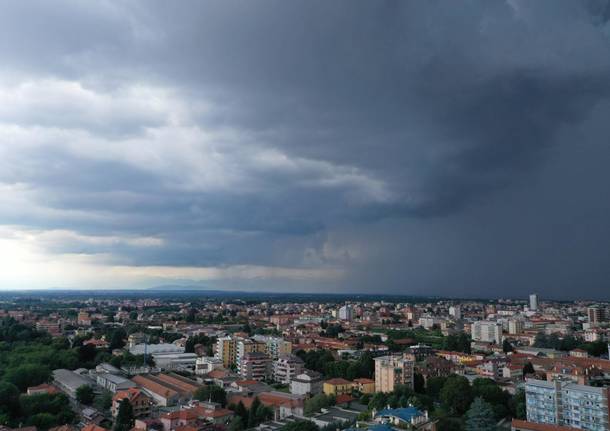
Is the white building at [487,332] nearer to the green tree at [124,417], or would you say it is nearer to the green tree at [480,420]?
the green tree at [480,420]

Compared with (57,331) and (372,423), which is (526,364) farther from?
(57,331)

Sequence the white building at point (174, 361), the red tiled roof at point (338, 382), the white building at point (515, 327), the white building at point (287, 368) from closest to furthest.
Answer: the red tiled roof at point (338, 382), the white building at point (287, 368), the white building at point (174, 361), the white building at point (515, 327)

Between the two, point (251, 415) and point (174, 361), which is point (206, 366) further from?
point (251, 415)

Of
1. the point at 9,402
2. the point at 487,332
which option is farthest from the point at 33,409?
the point at 487,332

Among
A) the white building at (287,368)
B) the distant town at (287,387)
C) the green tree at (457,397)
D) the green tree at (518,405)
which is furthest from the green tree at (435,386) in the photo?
the white building at (287,368)

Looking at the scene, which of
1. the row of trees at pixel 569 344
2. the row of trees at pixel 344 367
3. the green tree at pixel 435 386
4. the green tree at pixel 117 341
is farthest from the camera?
the green tree at pixel 117 341

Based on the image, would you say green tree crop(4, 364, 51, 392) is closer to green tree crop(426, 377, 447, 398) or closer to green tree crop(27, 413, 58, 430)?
green tree crop(27, 413, 58, 430)

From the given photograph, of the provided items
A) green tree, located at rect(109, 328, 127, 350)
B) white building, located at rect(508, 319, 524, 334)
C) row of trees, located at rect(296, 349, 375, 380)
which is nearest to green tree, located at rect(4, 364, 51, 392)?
green tree, located at rect(109, 328, 127, 350)
